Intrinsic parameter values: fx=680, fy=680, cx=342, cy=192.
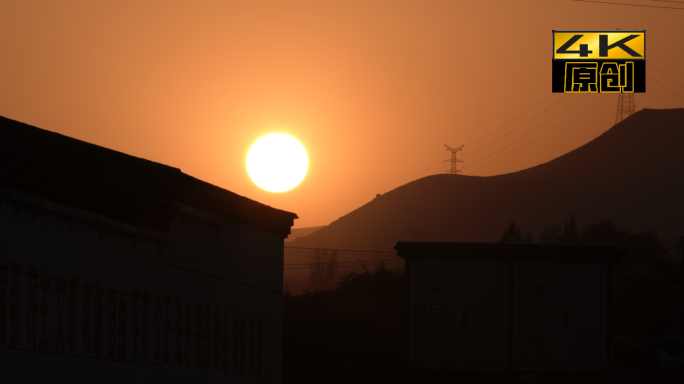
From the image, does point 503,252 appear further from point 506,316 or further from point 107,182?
point 107,182

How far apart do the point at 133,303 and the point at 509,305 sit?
15091 mm

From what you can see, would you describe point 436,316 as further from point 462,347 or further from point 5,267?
point 5,267

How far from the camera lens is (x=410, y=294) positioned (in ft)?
75.5

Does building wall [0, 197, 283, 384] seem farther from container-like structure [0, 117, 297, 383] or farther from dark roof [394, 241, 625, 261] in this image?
dark roof [394, 241, 625, 261]

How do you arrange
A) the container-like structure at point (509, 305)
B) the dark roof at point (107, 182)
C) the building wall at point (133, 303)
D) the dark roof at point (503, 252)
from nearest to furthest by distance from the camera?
the building wall at point (133, 303), the dark roof at point (107, 182), the container-like structure at point (509, 305), the dark roof at point (503, 252)

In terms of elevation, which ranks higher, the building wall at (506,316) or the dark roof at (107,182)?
the dark roof at (107,182)

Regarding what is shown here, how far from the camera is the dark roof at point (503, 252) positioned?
22.9 m

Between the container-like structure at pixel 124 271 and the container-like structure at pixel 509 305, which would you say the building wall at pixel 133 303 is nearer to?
Result: the container-like structure at pixel 124 271

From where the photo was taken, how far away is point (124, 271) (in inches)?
436

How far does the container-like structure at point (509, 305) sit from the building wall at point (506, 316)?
0.03 meters

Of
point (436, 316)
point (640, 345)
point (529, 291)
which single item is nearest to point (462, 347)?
point (436, 316)

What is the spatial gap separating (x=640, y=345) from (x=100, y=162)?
2065cm

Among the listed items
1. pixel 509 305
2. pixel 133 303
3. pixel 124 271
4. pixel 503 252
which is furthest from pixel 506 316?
pixel 124 271

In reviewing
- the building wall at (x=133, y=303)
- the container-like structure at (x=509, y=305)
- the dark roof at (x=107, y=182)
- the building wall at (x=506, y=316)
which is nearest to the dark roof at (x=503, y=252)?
the container-like structure at (x=509, y=305)
